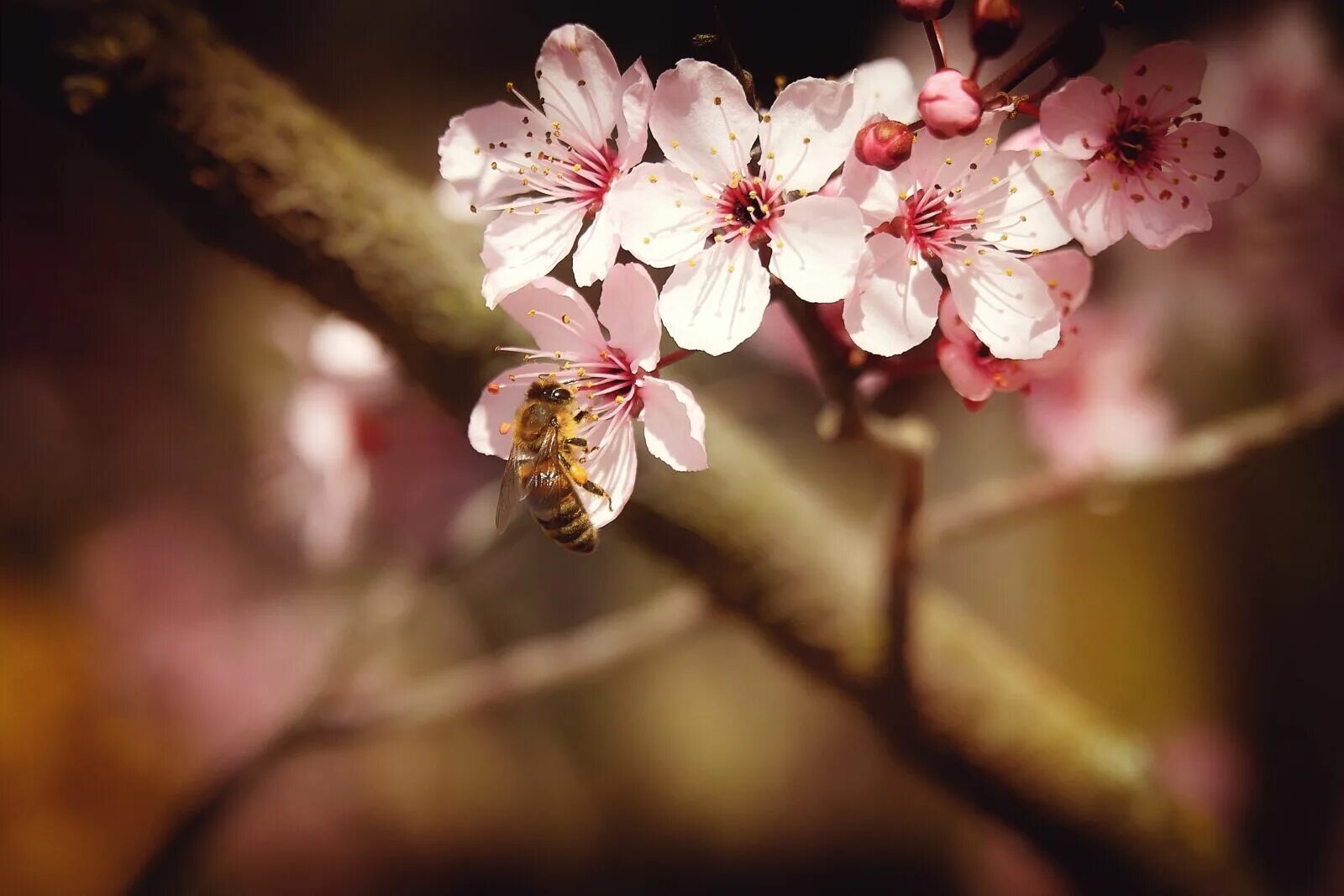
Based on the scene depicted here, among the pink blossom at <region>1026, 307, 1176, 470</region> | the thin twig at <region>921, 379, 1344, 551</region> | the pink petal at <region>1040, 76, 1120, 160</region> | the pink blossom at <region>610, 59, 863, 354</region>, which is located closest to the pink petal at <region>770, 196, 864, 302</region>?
the pink blossom at <region>610, 59, 863, 354</region>

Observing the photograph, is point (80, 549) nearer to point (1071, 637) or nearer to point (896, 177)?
point (896, 177)

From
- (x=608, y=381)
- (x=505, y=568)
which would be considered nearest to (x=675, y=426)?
(x=608, y=381)

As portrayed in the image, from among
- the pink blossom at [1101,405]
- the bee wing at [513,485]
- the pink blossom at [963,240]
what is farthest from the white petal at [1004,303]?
the pink blossom at [1101,405]

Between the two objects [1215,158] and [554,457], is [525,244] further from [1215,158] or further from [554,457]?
[1215,158]

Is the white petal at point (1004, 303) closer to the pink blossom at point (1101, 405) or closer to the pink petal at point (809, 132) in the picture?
the pink petal at point (809, 132)

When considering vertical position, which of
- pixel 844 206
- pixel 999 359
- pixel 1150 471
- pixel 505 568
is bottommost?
pixel 505 568

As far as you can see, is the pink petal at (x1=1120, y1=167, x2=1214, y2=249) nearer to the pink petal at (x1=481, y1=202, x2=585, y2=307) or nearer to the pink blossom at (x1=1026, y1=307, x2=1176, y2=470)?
the pink petal at (x1=481, y1=202, x2=585, y2=307)

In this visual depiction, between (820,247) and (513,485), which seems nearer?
(820,247)
